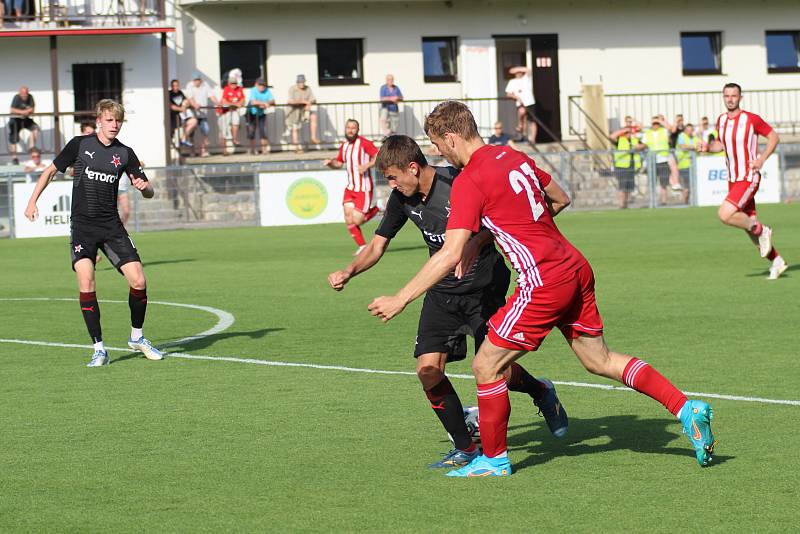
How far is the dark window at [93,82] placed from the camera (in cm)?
3678

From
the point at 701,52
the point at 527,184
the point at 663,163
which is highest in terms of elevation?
the point at 701,52

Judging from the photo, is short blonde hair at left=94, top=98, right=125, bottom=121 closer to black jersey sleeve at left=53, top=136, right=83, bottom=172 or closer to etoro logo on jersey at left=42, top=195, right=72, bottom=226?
black jersey sleeve at left=53, top=136, right=83, bottom=172

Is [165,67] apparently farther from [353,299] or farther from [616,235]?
[353,299]

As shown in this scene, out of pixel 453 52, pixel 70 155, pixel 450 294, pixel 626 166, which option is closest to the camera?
pixel 450 294

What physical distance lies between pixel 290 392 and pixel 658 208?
83.1ft

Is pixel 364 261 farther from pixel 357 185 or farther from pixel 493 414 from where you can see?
pixel 357 185

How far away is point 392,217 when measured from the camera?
297 inches

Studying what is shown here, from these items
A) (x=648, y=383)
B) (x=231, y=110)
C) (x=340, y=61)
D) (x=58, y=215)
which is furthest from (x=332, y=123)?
(x=648, y=383)

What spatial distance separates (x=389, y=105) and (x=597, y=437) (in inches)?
1186

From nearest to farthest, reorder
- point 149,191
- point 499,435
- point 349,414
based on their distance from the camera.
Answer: point 499,435
point 349,414
point 149,191

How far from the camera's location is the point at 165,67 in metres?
35.5

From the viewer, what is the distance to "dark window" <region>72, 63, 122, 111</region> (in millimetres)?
36781

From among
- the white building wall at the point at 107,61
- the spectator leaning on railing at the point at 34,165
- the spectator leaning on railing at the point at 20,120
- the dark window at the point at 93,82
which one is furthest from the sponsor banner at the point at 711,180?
the spectator leaning on railing at the point at 20,120

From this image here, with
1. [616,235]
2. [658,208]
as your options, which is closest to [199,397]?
[616,235]
